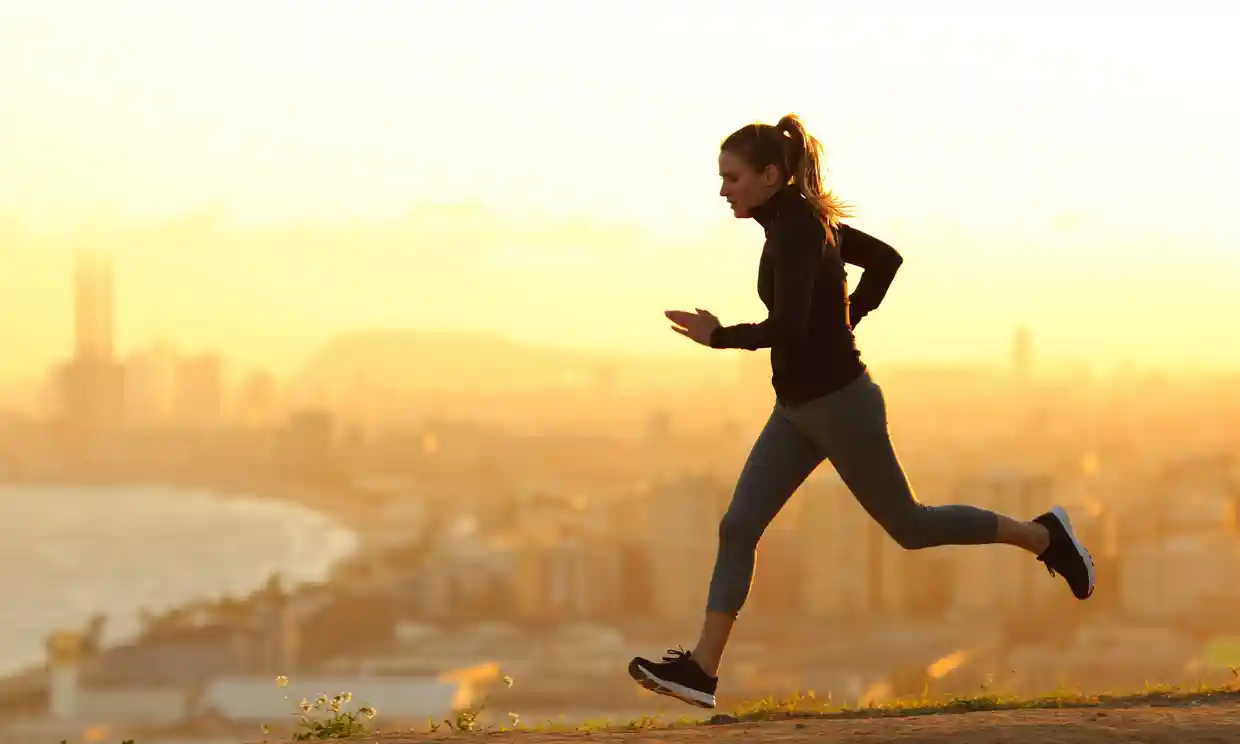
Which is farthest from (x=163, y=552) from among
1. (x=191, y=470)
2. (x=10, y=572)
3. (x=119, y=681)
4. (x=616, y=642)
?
(x=616, y=642)

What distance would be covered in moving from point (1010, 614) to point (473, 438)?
64400mm

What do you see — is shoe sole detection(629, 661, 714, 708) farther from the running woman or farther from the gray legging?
the gray legging

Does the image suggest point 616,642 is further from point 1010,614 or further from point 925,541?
point 925,541

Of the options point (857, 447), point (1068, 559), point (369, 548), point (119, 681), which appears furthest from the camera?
point (369, 548)

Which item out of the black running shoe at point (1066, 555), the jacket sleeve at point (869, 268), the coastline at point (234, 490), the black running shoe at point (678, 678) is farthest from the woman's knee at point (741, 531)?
the coastline at point (234, 490)

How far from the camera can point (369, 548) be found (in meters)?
90.8

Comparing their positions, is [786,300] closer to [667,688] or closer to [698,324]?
[698,324]

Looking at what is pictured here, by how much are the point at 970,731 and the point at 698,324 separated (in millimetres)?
1499

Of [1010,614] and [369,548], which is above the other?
[369,548]

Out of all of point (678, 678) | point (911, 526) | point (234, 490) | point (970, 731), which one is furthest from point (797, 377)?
point (234, 490)

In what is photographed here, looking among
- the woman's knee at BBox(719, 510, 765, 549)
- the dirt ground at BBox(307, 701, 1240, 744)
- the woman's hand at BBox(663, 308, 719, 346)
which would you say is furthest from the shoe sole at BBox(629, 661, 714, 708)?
the woman's hand at BBox(663, 308, 719, 346)

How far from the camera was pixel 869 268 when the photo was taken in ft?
17.5

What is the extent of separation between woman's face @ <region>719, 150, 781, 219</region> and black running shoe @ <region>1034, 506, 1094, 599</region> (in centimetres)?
164

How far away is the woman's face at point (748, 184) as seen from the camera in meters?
5.08
